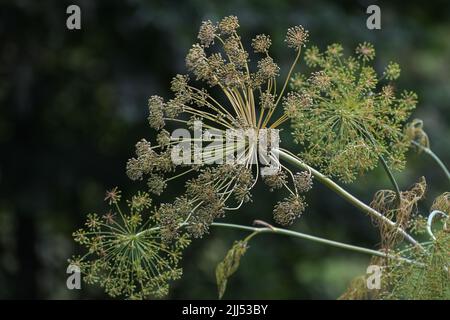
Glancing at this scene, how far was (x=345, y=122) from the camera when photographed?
2.23 m

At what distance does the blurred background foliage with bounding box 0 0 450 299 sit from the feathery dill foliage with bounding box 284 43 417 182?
303 cm

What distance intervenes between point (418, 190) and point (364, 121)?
29cm

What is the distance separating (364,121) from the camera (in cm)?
223

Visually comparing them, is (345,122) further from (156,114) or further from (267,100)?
(156,114)

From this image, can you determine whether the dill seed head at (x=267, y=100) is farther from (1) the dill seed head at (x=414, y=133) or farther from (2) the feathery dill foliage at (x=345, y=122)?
(1) the dill seed head at (x=414, y=133)

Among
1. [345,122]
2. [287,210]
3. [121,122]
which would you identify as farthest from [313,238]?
[121,122]

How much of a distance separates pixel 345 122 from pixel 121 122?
466 cm

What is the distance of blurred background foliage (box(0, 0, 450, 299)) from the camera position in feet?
18.6

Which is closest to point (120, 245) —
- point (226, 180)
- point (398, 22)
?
point (226, 180)

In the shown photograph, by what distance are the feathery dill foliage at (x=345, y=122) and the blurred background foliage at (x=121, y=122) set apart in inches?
119

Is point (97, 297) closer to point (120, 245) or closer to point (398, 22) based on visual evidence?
point (398, 22)

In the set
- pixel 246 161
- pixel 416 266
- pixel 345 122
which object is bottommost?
pixel 416 266

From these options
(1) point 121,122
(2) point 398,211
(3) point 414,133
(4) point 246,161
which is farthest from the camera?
(1) point 121,122

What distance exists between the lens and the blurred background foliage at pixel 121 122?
5684 mm
